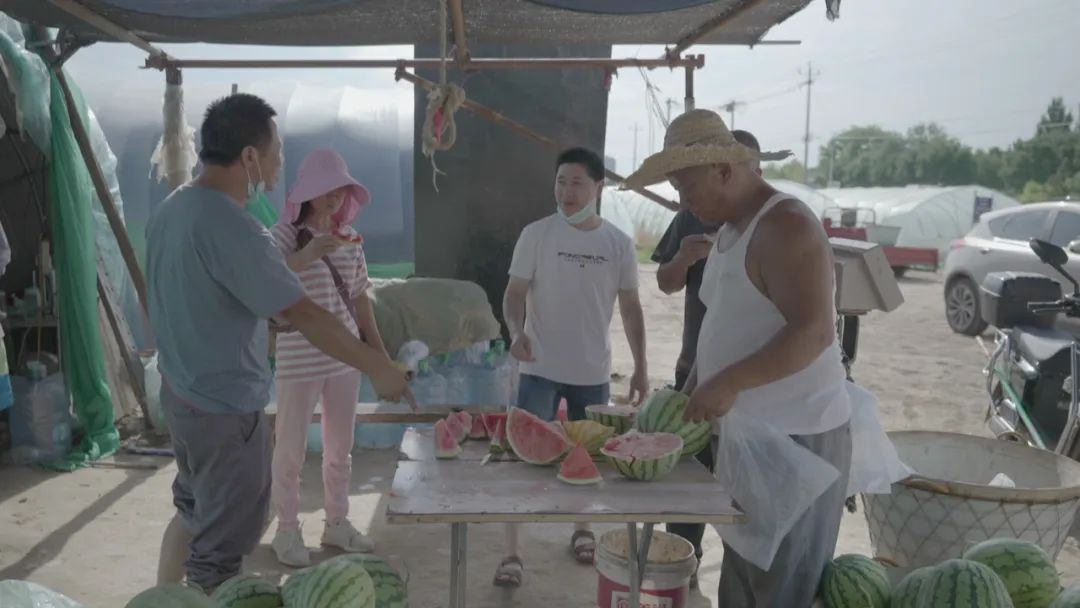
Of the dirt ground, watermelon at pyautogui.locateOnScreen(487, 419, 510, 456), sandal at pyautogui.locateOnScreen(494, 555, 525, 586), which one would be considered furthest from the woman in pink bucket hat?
watermelon at pyautogui.locateOnScreen(487, 419, 510, 456)

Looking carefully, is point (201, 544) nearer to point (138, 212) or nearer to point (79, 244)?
point (79, 244)

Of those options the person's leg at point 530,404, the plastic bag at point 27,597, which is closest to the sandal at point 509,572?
the person's leg at point 530,404

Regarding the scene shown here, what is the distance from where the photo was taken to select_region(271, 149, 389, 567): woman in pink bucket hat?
12.8ft

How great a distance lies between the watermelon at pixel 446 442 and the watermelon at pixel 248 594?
72 centimetres

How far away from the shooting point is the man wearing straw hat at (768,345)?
232 cm

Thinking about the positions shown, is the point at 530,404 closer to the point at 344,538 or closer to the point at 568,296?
the point at 568,296

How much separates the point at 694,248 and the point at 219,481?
2.26 metres

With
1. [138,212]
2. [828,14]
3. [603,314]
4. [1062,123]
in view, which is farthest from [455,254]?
[1062,123]

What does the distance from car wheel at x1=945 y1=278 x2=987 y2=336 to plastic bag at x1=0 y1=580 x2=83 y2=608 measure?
1210 centimetres

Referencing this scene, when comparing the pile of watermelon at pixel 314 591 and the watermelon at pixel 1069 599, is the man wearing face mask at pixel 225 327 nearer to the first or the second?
the pile of watermelon at pixel 314 591

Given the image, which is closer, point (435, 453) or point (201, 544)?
point (435, 453)

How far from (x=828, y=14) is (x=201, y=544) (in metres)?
3.28

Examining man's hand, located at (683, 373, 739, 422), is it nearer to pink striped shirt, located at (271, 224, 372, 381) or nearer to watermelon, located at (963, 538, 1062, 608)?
watermelon, located at (963, 538, 1062, 608)

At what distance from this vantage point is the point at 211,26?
442 centimetres
